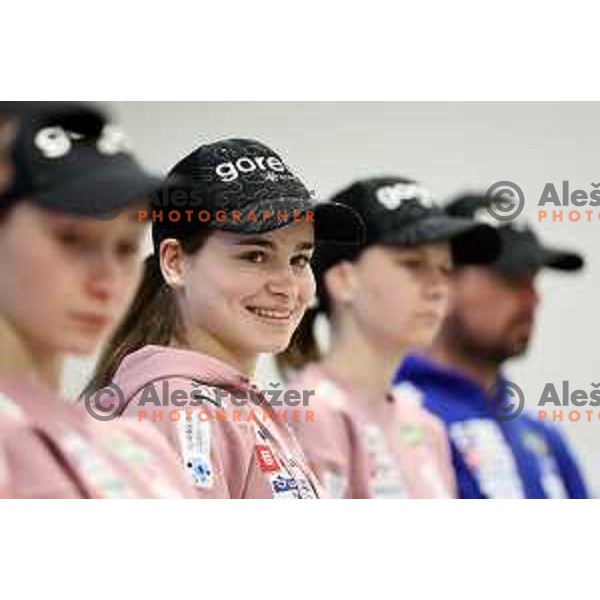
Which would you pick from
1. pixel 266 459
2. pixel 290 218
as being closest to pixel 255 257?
pixel 290 218

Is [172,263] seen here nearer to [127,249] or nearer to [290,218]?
[127,249]

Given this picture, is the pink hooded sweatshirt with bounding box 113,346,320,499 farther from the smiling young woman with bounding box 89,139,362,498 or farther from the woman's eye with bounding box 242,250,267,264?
the woman's eye with bounding box 242,250,267,264

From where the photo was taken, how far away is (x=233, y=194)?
2316 millimetres

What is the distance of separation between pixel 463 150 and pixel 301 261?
12.4 inches

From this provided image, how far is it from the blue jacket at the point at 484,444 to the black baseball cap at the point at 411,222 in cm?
20

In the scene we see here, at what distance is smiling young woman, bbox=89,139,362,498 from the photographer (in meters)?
2.28

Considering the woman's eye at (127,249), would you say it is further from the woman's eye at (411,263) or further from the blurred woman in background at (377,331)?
the woman's eye at (411,263)

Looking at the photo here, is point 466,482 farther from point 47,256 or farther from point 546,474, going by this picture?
point 47,256

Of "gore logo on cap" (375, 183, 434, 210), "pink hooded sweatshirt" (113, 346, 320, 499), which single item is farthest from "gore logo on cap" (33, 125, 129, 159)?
"gore logo on cap" (375, 183, 434, 210)

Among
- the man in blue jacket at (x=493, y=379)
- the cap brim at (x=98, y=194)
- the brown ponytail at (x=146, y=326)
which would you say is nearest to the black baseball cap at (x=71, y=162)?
the cap brim at (x=98, y=194)

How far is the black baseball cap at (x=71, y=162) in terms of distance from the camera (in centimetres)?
217

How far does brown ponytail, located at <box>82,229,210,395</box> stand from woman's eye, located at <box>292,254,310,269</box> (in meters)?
0.15

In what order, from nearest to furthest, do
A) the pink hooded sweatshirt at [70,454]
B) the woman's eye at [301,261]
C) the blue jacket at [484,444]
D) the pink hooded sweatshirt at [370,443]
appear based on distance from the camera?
the pink hooded sweatshirt at [70,454]
the woman's eye at [301,261]
the pink hooded sweatshirt at [370,443]
the blue jacket at [484,444]

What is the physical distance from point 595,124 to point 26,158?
0.86m
